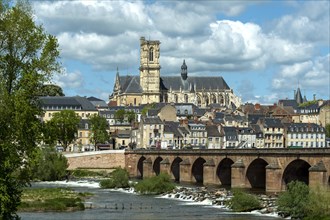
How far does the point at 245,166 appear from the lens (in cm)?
8231

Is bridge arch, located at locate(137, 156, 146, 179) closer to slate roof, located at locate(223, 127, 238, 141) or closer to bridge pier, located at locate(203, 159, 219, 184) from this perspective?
bridge pier, located at locate(203, 159, 219, 184)

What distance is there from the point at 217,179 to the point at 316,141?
5278 cm

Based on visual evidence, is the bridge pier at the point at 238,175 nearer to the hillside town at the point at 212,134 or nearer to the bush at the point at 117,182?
the bush at the point at 117,182

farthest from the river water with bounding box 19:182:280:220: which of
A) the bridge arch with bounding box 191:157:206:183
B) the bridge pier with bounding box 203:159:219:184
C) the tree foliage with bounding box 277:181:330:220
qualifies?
the bridge arch with bounding box 191:157:206:183

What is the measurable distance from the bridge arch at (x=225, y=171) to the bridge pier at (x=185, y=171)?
233 inches

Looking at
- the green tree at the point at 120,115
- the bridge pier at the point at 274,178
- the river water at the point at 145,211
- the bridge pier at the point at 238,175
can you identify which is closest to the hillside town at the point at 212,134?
the green tree at the point at 120,115

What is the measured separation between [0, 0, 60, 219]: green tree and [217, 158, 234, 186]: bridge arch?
54.5 m

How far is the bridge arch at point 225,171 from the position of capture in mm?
90312

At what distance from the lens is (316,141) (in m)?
138

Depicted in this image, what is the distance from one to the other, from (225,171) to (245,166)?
1025 cm

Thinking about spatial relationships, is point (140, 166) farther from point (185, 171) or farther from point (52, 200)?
point (52, 200)

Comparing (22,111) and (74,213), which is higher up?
(22,111)

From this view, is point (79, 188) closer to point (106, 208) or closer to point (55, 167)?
point (55, 167)

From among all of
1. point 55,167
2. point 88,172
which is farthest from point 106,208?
point 88,172
